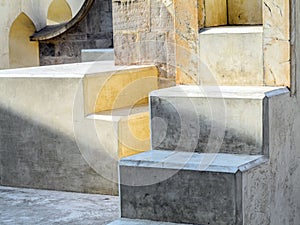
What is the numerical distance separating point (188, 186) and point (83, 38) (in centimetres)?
612

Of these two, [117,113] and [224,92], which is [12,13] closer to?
[117,113]

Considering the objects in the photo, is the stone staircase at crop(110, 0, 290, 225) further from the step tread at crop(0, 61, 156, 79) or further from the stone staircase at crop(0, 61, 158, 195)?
the step tread at crop(0, 61, 156, 79)

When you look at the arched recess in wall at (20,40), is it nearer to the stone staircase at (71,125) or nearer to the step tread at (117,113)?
the stone staircase at (71,125)

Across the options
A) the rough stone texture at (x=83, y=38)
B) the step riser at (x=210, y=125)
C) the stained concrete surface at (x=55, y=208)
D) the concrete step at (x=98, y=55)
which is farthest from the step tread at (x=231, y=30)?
the rough stone texture at (x=83, y=38)

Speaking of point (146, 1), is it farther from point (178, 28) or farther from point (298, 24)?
point (298, 24)

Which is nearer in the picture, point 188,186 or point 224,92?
point 188,186

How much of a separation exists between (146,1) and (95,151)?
1424mm

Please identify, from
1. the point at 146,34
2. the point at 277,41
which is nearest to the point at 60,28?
the point at 146,34

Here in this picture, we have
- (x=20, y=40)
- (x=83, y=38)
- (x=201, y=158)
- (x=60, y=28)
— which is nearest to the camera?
(x=201, y=158)

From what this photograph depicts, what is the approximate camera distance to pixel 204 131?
4738mm

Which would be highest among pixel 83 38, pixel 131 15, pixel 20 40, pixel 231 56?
pixel 131 15

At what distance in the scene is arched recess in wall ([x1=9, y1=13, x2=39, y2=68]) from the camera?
1206 centimetres

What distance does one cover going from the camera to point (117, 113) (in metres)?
5.76

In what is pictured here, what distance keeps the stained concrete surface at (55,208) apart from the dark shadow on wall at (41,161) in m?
0.08
